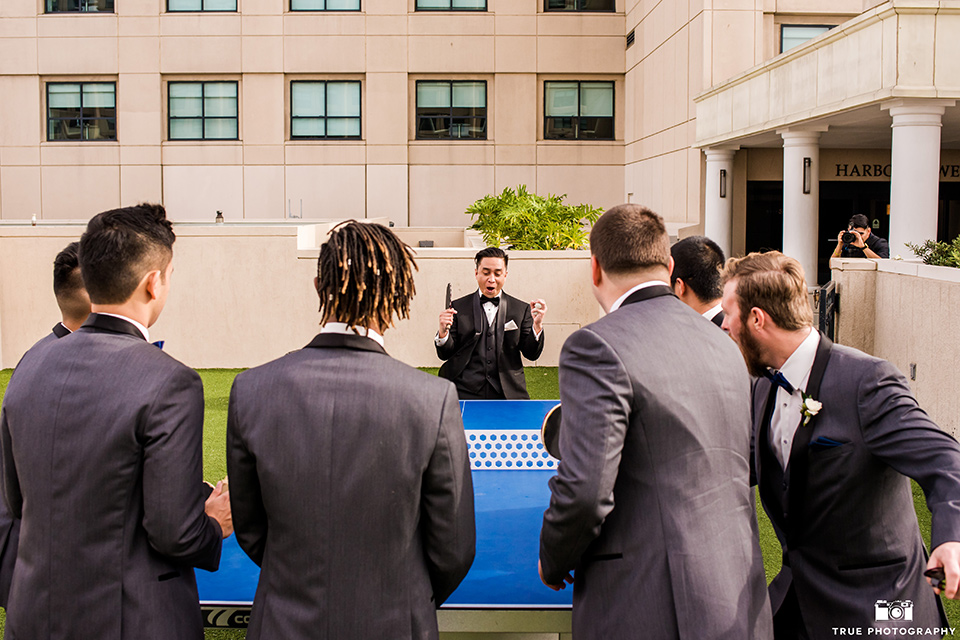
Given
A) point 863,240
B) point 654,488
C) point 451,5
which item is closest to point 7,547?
point 654,488

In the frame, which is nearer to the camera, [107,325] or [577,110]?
[107,325]

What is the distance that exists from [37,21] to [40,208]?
6.15 m

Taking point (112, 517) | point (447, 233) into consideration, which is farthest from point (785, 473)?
point (447, 233)

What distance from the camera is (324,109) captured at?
28438 millimetres

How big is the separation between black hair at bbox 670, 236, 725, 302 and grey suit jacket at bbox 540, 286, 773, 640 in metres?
1.96

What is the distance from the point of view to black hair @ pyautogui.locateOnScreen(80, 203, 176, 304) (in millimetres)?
2846

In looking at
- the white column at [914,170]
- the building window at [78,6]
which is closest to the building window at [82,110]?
the building window at [78,6]

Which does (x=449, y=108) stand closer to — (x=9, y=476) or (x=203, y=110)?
(x=203, y=110)

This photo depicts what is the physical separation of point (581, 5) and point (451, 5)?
4.35 m

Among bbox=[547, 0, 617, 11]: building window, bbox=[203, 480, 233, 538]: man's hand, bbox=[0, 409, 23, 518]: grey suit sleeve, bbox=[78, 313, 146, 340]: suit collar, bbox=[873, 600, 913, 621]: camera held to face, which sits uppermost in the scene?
bbox=[547, 0, 617, 11]: building window

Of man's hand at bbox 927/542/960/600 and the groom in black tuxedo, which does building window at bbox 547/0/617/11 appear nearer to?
the groom in black tuxedo

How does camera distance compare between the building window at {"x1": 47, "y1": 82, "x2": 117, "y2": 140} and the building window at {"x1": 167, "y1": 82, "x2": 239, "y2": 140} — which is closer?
the building window at {"x1": 167, "y1": 82, "x2": 239, "y2": 140}

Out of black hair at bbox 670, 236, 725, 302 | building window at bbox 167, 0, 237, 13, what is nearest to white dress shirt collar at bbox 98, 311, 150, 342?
black hair at bbox 670, 236, 725, 302

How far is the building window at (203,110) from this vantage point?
1117 inches
